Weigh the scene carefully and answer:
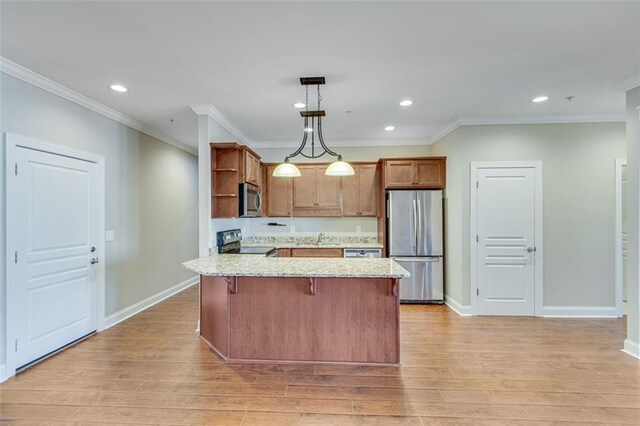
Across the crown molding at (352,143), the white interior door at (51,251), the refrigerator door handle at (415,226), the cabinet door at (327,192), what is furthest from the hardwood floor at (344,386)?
the crown molding at (352,143)

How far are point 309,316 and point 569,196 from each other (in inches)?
155

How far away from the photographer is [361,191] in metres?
5.40

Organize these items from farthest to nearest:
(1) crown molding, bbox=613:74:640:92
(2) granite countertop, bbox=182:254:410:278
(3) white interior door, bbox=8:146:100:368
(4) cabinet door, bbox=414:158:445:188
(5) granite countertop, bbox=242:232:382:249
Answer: (5) granite countertop, bbox=242:232:382:249 < (4) cabinet door, bbox=414:158:445:188 < (1) crown molding, bbox=613:74:640:92 < (3) white interior door, bbox=8:146:100:368 < (2) granite countertop, bbox=182:254:410:278

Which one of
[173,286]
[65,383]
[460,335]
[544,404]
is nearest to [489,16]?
[544,404]

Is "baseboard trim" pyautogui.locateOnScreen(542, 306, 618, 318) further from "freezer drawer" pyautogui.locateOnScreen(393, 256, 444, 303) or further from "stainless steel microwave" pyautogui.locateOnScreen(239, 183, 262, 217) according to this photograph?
"stainless steel microwave" pyautogui.locateOnScreen(239, 183, 262, 217)

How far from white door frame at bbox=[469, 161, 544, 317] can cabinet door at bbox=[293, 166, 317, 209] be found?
2514mm

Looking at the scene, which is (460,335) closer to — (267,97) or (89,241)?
(267,97)

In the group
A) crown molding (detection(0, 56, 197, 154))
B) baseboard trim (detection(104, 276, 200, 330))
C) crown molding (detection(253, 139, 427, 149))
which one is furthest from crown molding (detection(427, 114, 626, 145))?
baseboard trim (detection(104, 276, 200, 330))

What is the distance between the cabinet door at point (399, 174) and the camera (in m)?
4.96

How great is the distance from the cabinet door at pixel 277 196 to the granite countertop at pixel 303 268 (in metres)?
2.27

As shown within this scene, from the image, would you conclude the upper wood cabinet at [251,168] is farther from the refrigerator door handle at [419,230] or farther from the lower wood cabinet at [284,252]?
the refrigerator door handle at [419,230]

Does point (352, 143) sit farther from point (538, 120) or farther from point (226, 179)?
point (538, 120)

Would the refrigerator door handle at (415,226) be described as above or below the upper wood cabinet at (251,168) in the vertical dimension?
below

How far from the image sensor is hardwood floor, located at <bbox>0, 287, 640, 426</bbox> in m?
2.14
